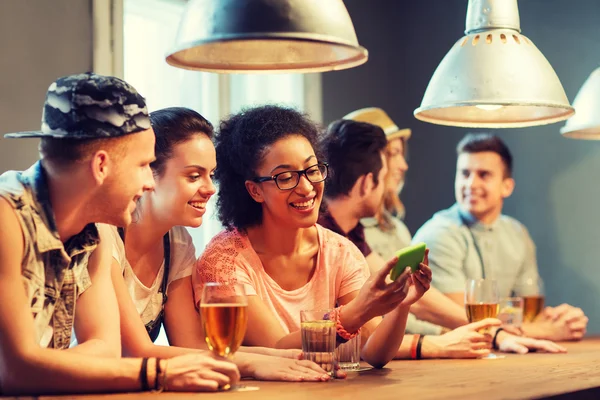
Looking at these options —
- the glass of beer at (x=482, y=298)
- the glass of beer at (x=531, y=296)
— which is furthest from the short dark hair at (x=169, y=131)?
Result: the glass of beer at (x=531, y=296)

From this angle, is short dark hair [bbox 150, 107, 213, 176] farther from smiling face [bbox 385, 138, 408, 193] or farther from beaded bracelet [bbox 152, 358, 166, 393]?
smiling face [bbox 385, 138, 408, 193]

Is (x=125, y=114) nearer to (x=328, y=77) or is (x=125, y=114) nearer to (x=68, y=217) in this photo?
(x=68, y=217)

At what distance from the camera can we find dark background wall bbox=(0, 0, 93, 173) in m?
2.91

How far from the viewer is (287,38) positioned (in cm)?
168

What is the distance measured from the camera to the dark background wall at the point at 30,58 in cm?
291

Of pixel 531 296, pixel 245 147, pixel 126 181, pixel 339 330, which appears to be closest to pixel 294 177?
pixel 245 147

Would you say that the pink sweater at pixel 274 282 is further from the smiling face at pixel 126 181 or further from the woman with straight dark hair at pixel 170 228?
the smiling face at pixel 126 181

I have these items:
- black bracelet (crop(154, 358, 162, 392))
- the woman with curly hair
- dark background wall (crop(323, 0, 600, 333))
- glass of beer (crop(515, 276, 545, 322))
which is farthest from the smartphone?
dark background wall (crop(323, 0, 600, 333))

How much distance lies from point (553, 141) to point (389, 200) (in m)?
1.39

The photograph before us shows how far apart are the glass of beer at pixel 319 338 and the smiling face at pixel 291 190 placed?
0.52m

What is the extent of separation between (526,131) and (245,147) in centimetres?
318

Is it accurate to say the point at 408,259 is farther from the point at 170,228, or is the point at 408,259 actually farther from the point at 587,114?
the point at 587,114

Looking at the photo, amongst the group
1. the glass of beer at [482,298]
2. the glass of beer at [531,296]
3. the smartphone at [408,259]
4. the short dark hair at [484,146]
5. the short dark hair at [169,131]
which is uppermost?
the short dark hair at [169,131]

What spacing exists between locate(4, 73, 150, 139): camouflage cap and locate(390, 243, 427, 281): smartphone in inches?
26.0
